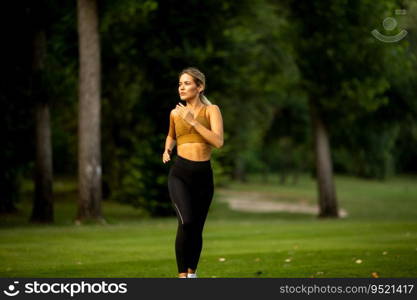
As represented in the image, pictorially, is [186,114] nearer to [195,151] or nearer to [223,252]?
[195,151]

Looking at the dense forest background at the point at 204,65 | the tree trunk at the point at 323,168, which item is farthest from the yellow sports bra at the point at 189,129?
the tree trunk at the point at 323,168

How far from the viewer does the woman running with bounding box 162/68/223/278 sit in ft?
31.1

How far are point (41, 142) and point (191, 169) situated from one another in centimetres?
1761

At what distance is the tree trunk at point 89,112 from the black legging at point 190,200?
51.7ft

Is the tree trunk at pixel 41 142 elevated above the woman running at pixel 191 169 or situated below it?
above

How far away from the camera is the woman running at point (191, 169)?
9477 millimetres

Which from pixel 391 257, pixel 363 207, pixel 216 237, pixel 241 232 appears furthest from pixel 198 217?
pixel 363 207

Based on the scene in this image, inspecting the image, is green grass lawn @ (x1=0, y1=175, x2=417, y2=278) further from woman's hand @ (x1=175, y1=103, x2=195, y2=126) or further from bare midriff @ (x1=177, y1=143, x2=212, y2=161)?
woman's hand @ (x1=175, y1=103, x2=195, y2=126)

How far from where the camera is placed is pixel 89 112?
82.6 ft

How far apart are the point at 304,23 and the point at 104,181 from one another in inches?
649

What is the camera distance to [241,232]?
21.5m

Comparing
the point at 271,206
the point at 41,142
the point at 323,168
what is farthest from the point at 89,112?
the point at 271,206

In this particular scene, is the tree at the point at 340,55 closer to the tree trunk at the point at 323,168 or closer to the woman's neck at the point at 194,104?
the tree trunk at the point at 323,168

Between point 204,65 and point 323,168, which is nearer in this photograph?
point 204,65
